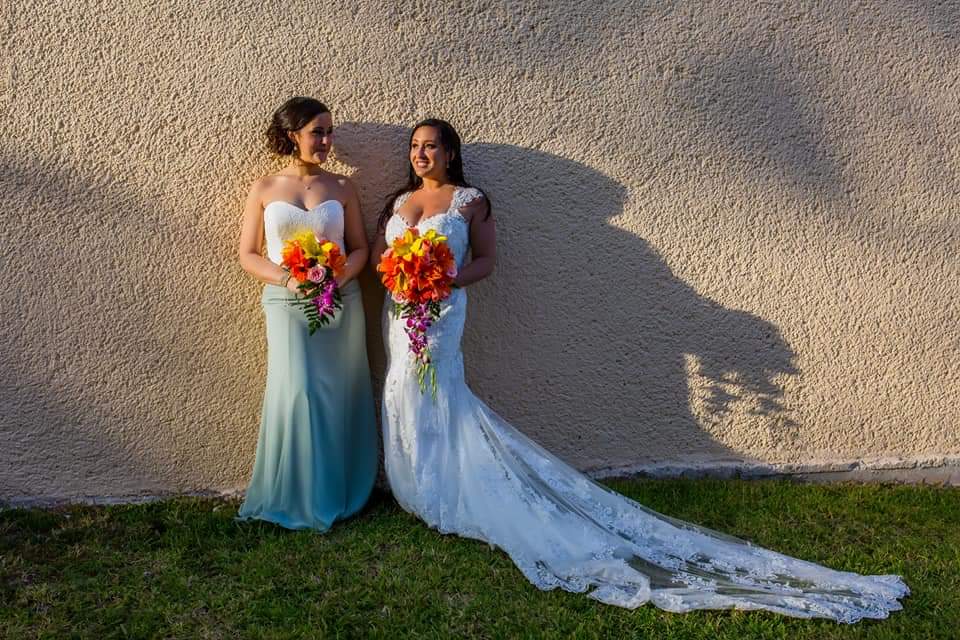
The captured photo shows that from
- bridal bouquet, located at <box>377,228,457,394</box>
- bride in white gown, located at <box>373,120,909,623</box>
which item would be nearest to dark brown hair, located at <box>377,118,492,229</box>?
bride in white gown, located at <box>373,120,909,623</box>

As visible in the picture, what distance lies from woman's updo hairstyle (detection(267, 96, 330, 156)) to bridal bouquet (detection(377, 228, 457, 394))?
75 centimetres

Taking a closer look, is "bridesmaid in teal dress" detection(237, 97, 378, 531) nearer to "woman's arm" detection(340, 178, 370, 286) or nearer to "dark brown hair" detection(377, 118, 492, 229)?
"woman's arm" detection(340, 178, 370, 286)

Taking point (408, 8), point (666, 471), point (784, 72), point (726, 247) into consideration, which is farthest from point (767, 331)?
point (408, 8)

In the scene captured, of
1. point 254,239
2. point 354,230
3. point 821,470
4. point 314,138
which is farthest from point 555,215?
point 821,470

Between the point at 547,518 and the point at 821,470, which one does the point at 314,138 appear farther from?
the point at 821,470

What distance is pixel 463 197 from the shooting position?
13.3ft

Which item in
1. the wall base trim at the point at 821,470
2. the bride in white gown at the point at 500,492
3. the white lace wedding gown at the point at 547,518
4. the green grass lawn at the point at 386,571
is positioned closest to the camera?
the green grass lawn at the point at 386,571

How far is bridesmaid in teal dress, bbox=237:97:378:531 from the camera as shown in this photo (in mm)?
3949

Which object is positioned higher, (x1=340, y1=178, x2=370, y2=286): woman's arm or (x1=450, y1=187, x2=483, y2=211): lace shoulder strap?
(x1=450, y1=187, x2=483, y2=211): lace shoulder strap

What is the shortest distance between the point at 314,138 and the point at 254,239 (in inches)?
23.2

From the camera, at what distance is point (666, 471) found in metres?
4.64

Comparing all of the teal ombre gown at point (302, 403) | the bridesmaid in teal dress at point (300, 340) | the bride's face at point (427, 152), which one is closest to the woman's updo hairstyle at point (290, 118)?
the bridesmaid in teal dress at point (300, 340)

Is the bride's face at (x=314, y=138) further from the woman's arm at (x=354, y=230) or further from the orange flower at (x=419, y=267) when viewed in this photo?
the orange flower at (x=419, y=267)

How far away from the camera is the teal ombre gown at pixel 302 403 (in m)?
3.98
